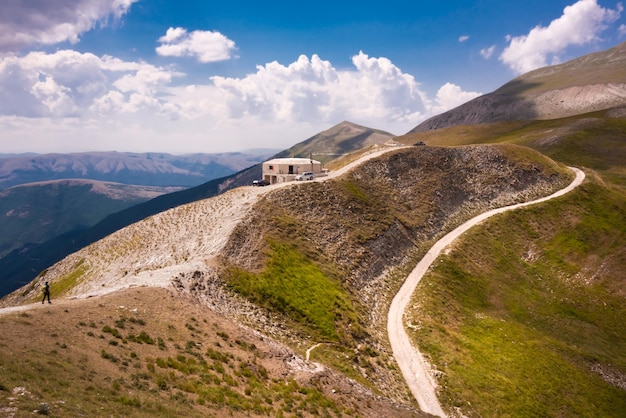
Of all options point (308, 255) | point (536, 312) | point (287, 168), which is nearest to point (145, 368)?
point (308, 255)

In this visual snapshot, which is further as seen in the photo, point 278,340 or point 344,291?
point 344,291

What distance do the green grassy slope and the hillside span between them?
24.4ft

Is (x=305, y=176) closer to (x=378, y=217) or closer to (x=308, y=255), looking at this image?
(x=378, y=217)

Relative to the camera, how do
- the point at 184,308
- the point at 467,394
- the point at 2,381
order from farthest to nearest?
the point at 467,394 < the point at 184,308 < the point at 2,381

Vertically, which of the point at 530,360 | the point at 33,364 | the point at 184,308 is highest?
the point at 33,364

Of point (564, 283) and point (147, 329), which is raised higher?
point (147, 329)

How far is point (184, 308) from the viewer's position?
35500 mm

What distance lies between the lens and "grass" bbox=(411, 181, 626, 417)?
45.2 meters

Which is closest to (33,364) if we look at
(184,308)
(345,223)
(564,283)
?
(184,308)

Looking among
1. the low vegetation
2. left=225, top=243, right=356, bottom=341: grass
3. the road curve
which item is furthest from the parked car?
the low vegetation

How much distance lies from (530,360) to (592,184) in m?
75.3

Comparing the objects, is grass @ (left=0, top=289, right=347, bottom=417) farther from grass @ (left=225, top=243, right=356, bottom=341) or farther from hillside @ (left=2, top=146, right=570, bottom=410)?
grass @ (left=225, top=243, right=356, bottom=341)

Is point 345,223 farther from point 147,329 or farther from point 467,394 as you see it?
point 147,329

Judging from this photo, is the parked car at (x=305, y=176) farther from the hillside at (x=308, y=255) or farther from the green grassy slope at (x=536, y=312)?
the green grassy slope at (x=536, y=312)
